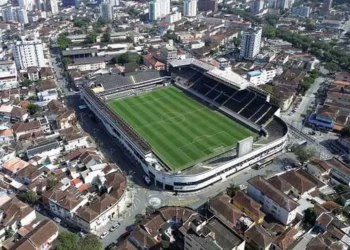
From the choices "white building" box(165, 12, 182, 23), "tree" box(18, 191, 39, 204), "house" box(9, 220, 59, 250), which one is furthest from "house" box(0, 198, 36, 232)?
"white building" box(165, 12, 182, 23)

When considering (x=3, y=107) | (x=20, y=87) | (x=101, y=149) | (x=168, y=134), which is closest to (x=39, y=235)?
(x=101, y=149)

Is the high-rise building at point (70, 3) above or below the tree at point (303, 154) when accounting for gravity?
above

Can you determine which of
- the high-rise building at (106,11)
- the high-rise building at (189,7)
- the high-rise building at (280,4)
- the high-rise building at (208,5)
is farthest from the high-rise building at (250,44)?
the high-rise building at (280,4)

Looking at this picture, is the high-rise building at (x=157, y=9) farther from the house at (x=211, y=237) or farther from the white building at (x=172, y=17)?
the house at (x=211, y=237)

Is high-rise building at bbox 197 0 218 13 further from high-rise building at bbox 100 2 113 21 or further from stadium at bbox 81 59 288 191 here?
stadium at bbox 81 59 288 191

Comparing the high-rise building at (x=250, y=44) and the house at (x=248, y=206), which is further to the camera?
the high-rise building at (x=250, y=44)

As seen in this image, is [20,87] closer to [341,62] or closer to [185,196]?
[185,196]
